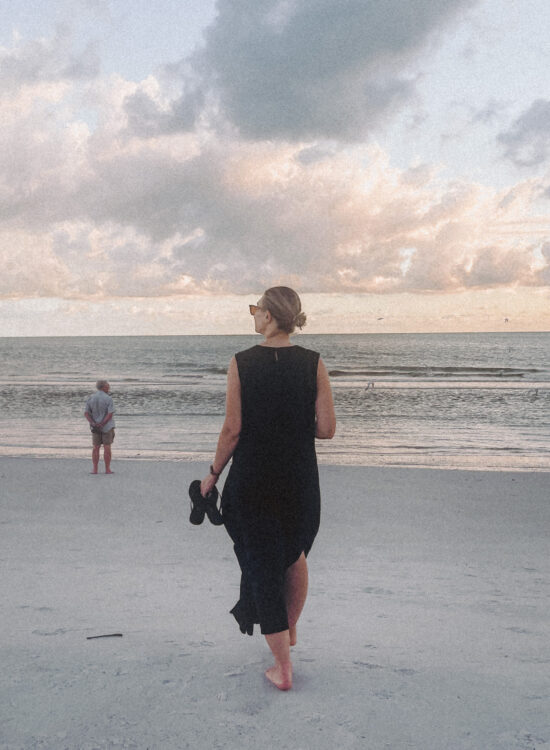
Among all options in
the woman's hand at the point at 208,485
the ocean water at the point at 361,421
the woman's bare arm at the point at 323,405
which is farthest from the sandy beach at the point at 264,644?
the ocean water at the point at 361,421

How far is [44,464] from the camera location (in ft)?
36.5

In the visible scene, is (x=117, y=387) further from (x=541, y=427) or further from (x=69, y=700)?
(x=69, y=700)

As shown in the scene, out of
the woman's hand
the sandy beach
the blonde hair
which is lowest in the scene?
the sandy beach

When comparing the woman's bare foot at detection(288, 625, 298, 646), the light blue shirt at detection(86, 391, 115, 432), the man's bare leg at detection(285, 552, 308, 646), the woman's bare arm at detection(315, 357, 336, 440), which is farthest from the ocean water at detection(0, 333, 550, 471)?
the woman's bare arm at detection(315, 357, 336, 440)

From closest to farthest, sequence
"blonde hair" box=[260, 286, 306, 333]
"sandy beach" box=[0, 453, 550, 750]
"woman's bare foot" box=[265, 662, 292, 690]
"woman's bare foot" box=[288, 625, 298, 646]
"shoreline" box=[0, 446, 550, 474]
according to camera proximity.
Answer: "sandy beach" box=[0, 453, 550, 750] → "woman's bare foot" box=[265, 662, 292, 690] → "blonde hair" box=[260, 286, 306, 333] → "woman's bare foot" box=[288, 625, 298, 646] → "shoreline" box=[0, 446, 550, 474]

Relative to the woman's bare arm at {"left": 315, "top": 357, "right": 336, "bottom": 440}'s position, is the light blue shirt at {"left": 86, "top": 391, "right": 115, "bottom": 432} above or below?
below

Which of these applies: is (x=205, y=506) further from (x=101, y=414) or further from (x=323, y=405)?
(x=101, y=414)

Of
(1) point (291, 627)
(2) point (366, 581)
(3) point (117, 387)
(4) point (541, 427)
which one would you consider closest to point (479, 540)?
(2) point (366, 581)

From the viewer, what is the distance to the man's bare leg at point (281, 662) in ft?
9.11

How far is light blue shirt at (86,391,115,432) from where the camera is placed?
951cm

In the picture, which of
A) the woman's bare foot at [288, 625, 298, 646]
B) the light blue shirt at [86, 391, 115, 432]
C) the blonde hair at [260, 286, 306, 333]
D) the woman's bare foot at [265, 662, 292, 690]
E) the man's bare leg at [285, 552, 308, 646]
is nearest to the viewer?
the woman's bare foot at [265, 662, 292, 690]

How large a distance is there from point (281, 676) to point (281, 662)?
6 centimetres

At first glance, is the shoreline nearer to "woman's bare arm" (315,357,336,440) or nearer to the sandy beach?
the sandy beach

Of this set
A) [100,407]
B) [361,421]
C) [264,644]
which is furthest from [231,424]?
[361,421]
